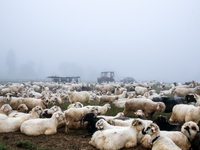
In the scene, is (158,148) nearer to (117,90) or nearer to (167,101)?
Answer: (167,101)

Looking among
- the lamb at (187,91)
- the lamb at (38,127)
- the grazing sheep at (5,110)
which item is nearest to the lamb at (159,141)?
the lamb at (38,127)

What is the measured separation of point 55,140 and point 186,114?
5.32 metres

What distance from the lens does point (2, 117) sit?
21.1ft

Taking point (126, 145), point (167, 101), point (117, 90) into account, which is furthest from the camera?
point (117, 90)

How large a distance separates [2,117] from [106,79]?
37.7 metres

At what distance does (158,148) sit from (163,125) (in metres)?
1.75

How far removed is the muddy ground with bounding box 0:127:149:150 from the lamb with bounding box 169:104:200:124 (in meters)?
4.09

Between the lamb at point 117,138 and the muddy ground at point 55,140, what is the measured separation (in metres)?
0.34

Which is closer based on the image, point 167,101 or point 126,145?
point 126,145

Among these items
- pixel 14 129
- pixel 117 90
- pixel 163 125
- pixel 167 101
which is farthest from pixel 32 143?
pixel 117 90

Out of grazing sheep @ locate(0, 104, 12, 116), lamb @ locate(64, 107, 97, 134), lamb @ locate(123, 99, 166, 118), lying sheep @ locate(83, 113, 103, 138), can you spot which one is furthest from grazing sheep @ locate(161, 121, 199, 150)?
grazing sheep @ locate(0, 104, 12, 116)

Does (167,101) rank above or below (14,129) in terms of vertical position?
above

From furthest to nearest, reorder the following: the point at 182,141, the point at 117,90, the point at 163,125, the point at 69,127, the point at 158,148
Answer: the point at 117,90 → the point at 69,127 → the point at 163,125 → the point at 182,141 → the point at 158,148

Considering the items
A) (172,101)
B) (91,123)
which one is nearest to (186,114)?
(172,101)
